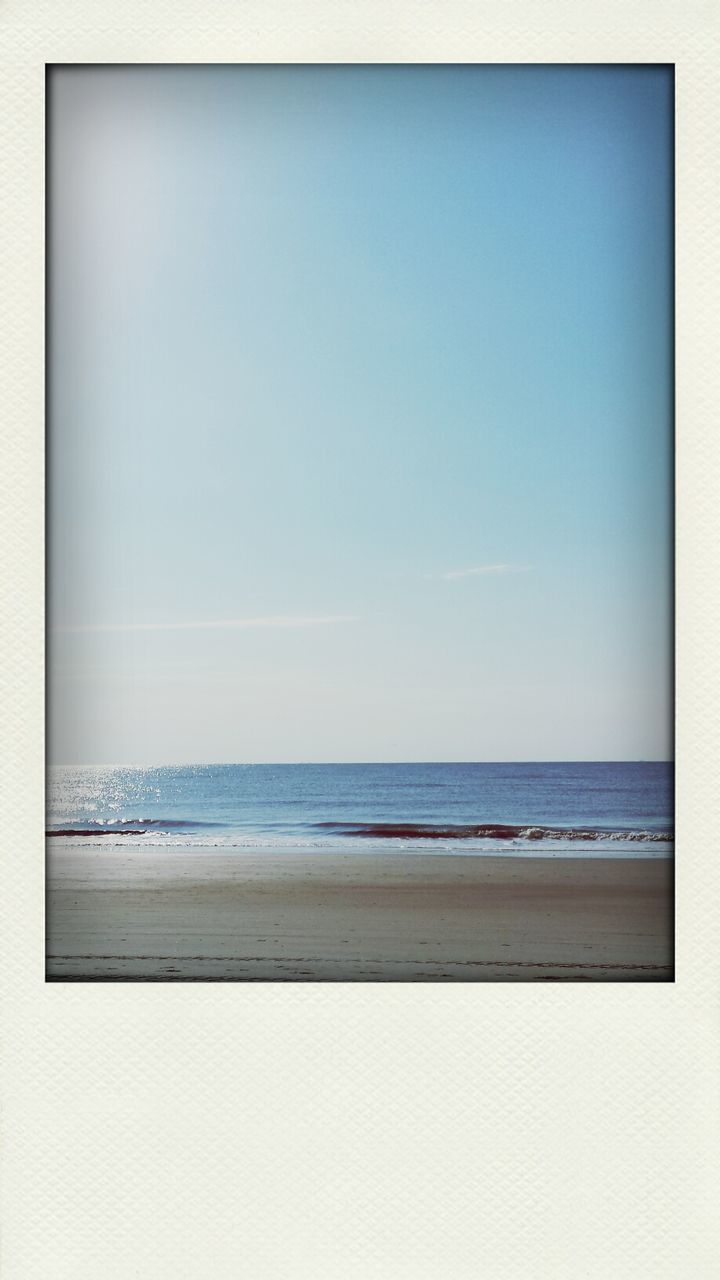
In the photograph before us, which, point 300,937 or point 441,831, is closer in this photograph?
point 300,937

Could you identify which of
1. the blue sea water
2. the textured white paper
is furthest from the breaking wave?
the textured white paper

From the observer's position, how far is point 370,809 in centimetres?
485

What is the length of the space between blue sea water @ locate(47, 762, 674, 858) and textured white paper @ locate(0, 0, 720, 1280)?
0.63 meters

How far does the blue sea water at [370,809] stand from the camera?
3.07m

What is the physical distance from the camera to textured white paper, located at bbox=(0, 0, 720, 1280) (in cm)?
166
